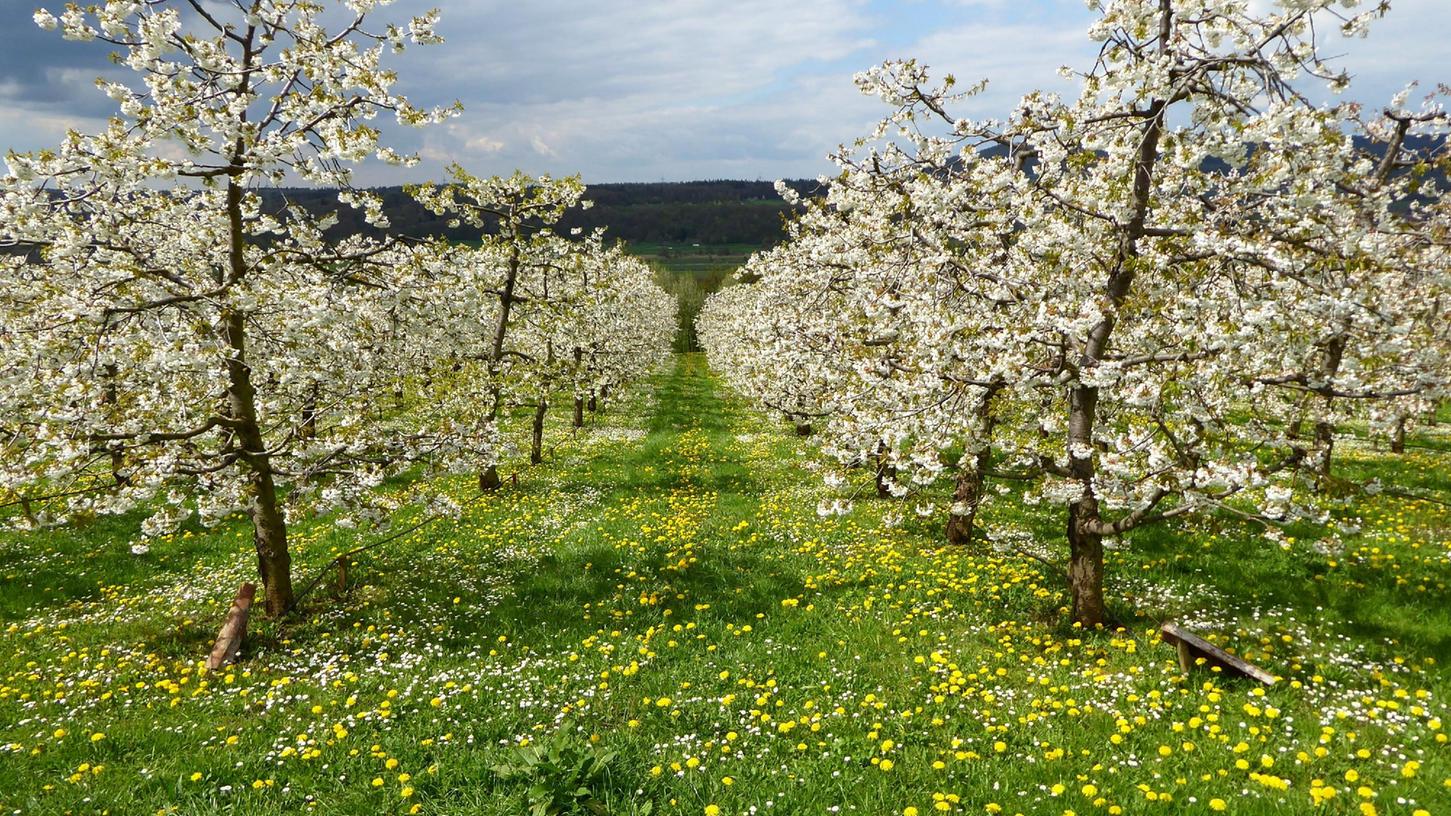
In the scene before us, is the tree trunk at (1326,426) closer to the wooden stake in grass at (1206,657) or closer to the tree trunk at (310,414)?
the wooden stake in grass at (1206,657)

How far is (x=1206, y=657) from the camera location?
24.2 feet

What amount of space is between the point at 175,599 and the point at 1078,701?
43.9ft

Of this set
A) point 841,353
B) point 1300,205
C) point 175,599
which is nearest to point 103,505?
point 175,599

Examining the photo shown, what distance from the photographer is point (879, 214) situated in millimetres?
12648

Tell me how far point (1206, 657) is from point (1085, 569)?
4.96 feet

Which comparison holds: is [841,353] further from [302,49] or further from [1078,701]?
[302,49]

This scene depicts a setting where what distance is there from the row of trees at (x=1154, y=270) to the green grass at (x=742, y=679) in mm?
1835

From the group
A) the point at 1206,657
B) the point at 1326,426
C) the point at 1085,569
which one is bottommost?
the point at 1206,657

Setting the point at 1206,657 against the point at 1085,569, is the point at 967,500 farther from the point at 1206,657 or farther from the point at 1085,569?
the point at 1206,657

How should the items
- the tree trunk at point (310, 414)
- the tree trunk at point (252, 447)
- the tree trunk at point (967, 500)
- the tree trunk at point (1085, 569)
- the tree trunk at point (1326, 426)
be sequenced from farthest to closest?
the tree trunk at point (967, 500) < the tree trunk at point (310, 414) < the tree trunk at point (252, 447) < the tree trunk at point (1085, 569) < the tree trunk at point (1326, 426)

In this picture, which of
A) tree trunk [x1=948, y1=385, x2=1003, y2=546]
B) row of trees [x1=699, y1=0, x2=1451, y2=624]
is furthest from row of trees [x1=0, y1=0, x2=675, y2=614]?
tree trunk [x1=948, y1=385, x2=1003, y2=546]

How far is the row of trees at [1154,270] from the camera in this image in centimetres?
619

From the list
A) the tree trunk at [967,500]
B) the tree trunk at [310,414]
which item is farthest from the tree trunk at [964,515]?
the tree trunk at [310,414]

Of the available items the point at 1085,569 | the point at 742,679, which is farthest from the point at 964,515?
the point at 742,679
